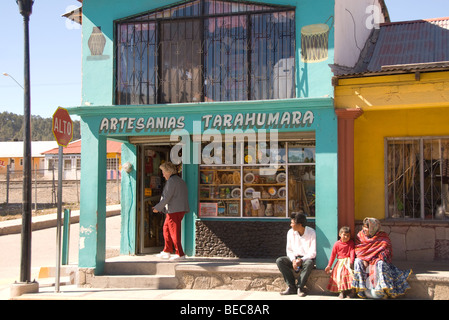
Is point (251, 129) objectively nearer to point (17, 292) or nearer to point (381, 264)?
point (381, 264)

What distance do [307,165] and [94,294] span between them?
4.62 m

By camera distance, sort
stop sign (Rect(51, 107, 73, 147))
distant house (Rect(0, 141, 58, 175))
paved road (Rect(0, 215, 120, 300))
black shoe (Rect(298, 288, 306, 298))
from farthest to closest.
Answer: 1. distant house (Rect(0, 141, 58, 175))
2. paved road (Rect(0, 215, 120, 300))
3. stop sign (Rect(51, 107, 73, 147))
4. black shoe (Rect(298, 288, 306, 298))

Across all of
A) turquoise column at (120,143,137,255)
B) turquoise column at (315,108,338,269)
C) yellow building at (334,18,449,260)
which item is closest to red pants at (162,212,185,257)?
turquoise column at (120,143,137,255)

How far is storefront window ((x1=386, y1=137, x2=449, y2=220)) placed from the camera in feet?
31.0

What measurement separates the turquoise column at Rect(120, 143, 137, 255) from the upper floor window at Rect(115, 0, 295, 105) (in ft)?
5.67

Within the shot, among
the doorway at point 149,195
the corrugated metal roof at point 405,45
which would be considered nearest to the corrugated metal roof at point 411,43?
the corrugated metal roof at point 405,45

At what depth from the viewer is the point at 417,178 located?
31.4ft

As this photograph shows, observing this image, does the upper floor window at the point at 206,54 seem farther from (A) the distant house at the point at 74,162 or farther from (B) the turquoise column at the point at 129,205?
(A) the distant house at the point at 74,162

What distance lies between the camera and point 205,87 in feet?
31.0

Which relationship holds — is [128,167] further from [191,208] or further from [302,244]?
[302,244]

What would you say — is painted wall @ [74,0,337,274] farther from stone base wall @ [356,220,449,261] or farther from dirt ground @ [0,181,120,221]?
dirt ground @ [0,181,120,221]

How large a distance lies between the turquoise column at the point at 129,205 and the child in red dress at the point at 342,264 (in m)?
4.55

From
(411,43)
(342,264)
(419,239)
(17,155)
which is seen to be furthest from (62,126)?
(17,155)

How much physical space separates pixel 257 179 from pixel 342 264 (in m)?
2.99
